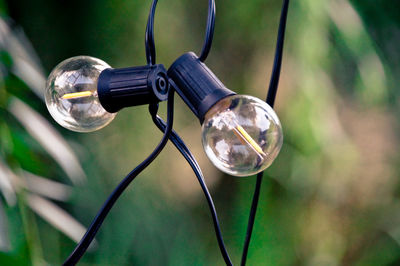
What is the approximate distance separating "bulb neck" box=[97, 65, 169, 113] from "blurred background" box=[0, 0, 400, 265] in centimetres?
80

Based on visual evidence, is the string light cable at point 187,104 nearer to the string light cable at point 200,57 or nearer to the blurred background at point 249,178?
the string light cable at point 200,57

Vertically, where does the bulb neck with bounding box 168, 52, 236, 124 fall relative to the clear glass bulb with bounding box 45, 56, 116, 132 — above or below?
above

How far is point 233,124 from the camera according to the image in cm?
34

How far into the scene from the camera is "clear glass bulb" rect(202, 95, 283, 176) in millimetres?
339

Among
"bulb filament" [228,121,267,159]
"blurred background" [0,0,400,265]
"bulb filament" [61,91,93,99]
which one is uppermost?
"bulb filament" [61,91,93,99]

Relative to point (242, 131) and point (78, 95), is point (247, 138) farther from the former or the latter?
point (78, 95)

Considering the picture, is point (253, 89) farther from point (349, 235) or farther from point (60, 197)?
point (60, 197)

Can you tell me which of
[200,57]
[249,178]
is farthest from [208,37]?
[249,178]

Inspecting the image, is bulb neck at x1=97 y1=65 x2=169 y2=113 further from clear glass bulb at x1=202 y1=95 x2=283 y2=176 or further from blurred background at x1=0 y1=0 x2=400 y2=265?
blurred background at x1=0 y1=0 x2=400 y2=265

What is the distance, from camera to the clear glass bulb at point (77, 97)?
0.40 meters

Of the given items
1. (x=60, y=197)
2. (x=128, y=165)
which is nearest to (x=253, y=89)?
(x=128, y=165)

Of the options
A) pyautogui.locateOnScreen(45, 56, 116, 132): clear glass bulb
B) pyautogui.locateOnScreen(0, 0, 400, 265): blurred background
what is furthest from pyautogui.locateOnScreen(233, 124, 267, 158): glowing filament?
pyautogui.locateOnScreen(0, 0, 400, 265): blurred background

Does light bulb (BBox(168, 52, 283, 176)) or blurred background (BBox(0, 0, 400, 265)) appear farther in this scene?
blurred background (BBox(0, 0, 400, 265))

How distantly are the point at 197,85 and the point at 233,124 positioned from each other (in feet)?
0.13
